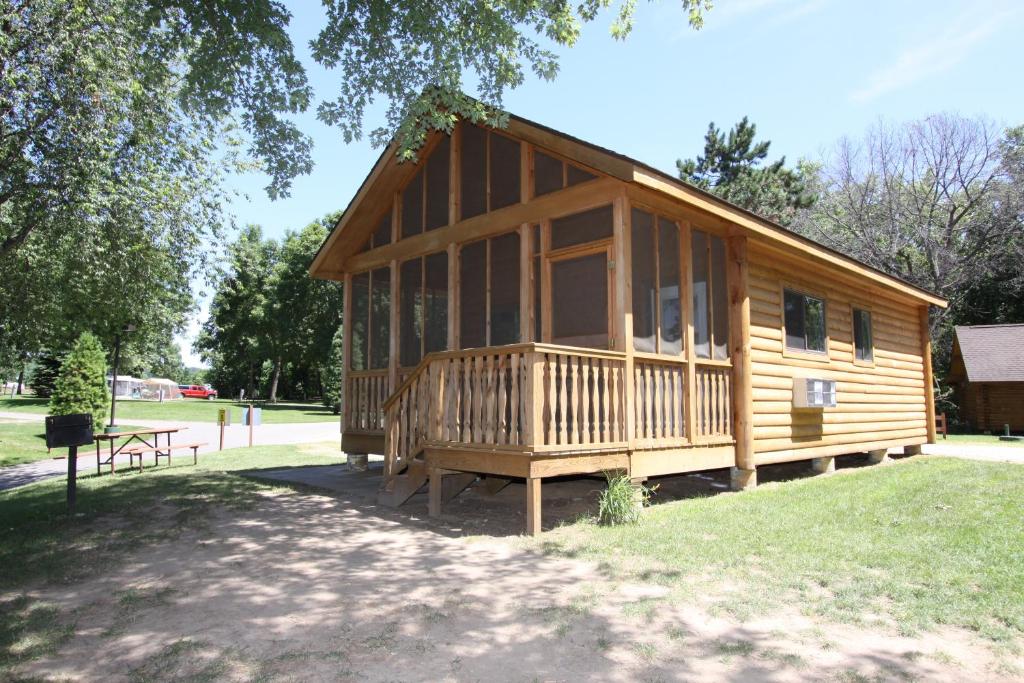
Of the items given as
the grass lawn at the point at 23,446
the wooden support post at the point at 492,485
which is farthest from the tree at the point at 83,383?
the wooden support post at the point at 492,485

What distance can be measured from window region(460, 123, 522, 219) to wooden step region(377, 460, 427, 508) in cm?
350

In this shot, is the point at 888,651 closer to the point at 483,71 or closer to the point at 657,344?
the point at 657,344

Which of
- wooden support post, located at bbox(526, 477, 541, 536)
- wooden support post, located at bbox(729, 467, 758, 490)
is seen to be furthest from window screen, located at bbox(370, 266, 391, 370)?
wooden support post, located at bbox(729, 467, 758, 490)

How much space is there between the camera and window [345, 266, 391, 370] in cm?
1059

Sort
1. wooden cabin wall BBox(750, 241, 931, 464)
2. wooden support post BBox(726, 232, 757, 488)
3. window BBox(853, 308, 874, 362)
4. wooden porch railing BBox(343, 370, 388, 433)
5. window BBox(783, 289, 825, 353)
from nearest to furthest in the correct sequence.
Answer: wooden support post BBox(726, 232, 757, 488) → wooden cabin wall BBox(750, 241, 931, 464) → window BBox(783, 289, 825, 353) → wooden porch railing BBox(343, 370, 388, 433) → window BBox(853, 308, 874, 362)

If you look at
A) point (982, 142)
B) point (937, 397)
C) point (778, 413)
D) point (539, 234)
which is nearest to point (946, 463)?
point (778, 413)

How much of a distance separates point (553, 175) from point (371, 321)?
4316 millimetres

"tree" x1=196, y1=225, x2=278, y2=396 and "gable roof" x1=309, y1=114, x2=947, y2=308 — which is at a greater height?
"tree" x1=196, y1=225, x2=278, y2=396

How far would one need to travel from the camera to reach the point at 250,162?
15.5 m

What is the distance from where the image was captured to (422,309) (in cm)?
984

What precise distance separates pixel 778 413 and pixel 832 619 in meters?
5.62

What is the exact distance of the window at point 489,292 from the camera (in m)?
8.65

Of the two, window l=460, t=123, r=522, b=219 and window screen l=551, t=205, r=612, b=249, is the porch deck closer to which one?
window screen l=551, t=205, r=612, b=249

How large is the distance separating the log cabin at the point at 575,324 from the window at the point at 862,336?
0.35ft
